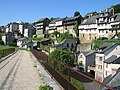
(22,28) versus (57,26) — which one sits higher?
(22,28)

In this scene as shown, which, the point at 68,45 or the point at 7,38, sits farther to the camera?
the point at 7,38

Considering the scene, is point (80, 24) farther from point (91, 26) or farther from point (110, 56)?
point (110, 56)

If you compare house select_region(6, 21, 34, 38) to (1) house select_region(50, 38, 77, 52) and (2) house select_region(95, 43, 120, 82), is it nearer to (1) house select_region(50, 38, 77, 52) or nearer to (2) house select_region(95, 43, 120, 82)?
(1) house select_region(50, 38, 77, 52)

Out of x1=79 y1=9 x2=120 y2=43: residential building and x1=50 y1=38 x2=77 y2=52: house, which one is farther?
x1=50 y1=38 x2=77 y2=52: house

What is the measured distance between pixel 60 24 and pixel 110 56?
5587 centimetres

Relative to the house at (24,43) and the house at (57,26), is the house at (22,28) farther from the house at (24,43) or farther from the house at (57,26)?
the house at (57,26)

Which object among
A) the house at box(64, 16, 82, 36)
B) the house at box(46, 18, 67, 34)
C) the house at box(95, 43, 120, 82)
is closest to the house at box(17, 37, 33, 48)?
the house at box(46, 18, 67, 34)

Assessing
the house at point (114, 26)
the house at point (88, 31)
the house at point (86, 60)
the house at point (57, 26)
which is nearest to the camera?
the house at point (86, 60)

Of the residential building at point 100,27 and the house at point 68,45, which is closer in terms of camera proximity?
the residential building at point 100,27

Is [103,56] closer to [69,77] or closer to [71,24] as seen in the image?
[71,24]

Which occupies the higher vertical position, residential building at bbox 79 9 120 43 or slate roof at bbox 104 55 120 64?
residential building at bbox 79 9 120 43

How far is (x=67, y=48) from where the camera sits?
276 ft

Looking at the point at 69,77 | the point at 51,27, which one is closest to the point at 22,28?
the point at 51,27

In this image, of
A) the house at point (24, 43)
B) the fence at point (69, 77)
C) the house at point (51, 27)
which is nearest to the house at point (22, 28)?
the house at point (24, 43)
